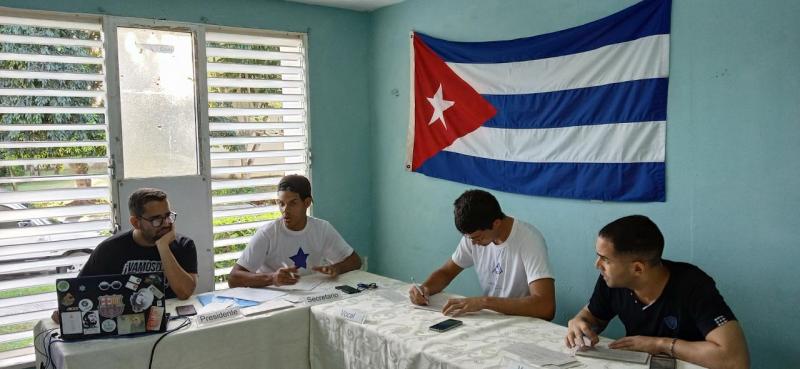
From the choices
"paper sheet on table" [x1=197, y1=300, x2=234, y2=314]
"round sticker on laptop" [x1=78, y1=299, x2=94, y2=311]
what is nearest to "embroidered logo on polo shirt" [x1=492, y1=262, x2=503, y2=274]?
"paper sheet on table" [x1=197, y1=300, x2=234, y2=314]

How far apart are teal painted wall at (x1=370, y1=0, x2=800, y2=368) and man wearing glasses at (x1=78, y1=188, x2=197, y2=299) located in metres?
2.14

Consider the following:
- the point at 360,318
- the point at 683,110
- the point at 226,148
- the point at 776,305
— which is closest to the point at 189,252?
the point at 360,318

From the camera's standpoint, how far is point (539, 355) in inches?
81.0

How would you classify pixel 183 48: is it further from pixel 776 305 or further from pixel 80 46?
pixel 776 305

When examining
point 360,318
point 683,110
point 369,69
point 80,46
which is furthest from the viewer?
point 369,69

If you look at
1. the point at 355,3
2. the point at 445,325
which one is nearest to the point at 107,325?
the point at 445,325

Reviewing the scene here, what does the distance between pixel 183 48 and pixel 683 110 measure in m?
3.20

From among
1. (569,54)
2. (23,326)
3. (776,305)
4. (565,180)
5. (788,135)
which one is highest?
(569,54)

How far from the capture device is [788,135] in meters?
2.60

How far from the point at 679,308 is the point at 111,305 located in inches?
83.9

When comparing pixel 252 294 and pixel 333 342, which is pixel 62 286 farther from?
pixel 333 342

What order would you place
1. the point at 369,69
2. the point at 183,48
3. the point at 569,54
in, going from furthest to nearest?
1. the point at 369,69
2. the point at 183,48
3. the point at 569,54

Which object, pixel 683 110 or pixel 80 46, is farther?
pixel 80 46

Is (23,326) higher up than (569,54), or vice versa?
(569,54)
